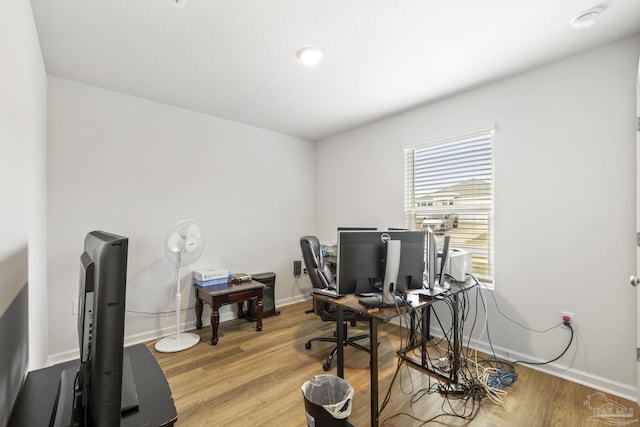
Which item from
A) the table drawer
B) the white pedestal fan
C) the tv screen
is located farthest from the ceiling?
the table drawer

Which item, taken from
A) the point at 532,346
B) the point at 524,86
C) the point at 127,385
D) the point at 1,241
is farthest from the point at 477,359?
the point at 1,241

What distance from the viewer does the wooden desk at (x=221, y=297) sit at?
2.86 meters

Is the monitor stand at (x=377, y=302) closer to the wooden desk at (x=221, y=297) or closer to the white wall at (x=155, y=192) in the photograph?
the wooden desk at (x=221, y=297)

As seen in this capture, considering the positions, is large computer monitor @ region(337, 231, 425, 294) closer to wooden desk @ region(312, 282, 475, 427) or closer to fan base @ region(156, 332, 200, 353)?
wooden desk @ region(312, 282, 475, 427)

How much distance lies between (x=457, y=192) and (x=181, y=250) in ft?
9.50

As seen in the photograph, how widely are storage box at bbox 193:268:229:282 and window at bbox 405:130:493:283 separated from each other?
222cm

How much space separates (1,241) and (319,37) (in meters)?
2.00

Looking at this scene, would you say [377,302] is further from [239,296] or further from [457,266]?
[239,296]

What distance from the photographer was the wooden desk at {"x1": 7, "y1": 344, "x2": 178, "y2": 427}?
32.1 inches

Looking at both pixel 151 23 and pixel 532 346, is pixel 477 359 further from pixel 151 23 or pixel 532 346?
pixel 151 23

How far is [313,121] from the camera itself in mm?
3662

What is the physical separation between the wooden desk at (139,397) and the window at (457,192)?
2750 millimetres

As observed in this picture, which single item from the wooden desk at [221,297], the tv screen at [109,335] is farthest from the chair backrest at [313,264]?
the tv screen at [109,335]

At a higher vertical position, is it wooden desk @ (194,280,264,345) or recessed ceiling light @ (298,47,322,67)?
recessed ceiling light @ (298,47,322,67)
